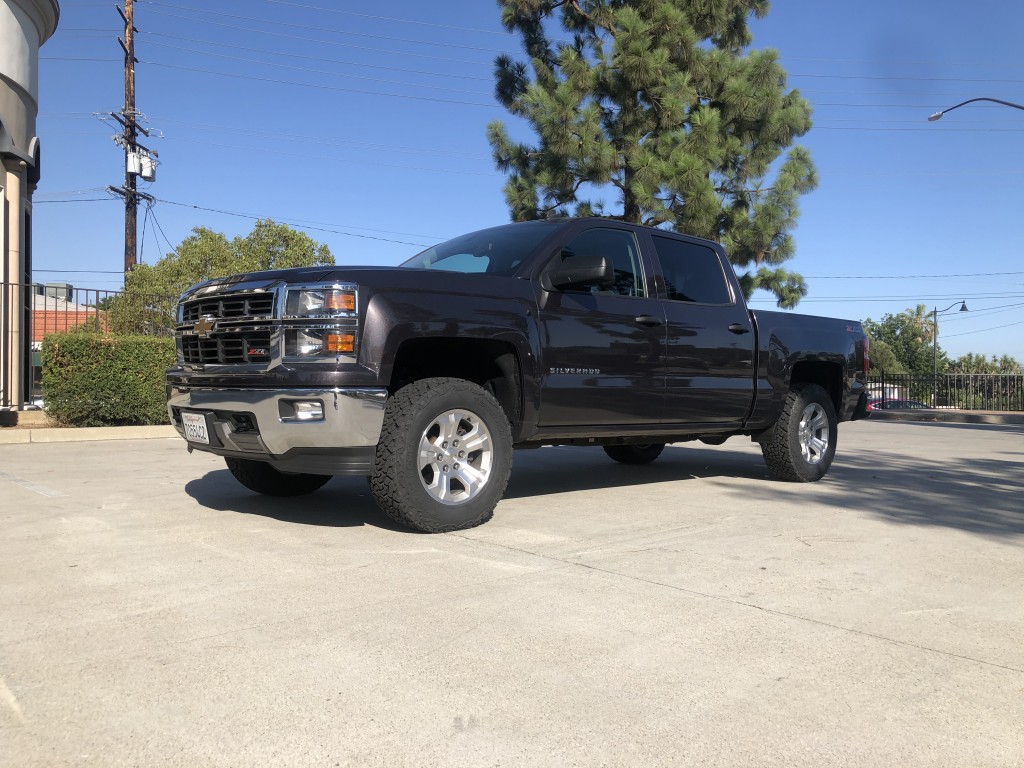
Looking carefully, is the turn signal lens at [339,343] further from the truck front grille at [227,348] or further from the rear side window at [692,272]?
the rear side window at [692,272]

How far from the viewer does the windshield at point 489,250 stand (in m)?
5.58

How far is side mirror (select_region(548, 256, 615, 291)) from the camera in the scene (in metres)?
5.21

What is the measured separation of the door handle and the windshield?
2.92 feet

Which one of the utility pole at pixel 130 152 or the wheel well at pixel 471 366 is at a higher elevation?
the utility pole at pixel 130 152

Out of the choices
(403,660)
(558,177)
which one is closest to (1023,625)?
(403,660)

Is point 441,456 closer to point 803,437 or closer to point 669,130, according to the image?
point 803,437

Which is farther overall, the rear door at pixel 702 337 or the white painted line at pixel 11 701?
the rear door at pixel 702 337

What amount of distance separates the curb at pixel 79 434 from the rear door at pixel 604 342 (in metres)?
6.22

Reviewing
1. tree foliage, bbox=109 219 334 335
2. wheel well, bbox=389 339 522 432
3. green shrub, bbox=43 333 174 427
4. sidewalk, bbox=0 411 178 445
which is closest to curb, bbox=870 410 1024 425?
tree foliage, bbox=109 219 334 335

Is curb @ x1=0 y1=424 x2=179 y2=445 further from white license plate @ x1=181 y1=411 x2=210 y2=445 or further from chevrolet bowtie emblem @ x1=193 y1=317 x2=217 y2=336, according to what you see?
chevrolet bowtie emblem @ x1=193 y1=317 x2=217 y2=336

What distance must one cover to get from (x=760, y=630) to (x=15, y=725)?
2.48 meters

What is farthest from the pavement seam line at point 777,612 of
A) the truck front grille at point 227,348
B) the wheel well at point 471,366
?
the truck front grille at point 227,348

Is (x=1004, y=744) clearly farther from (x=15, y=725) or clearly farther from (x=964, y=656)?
(x=15, y=725)

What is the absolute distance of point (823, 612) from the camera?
11.3 ft
